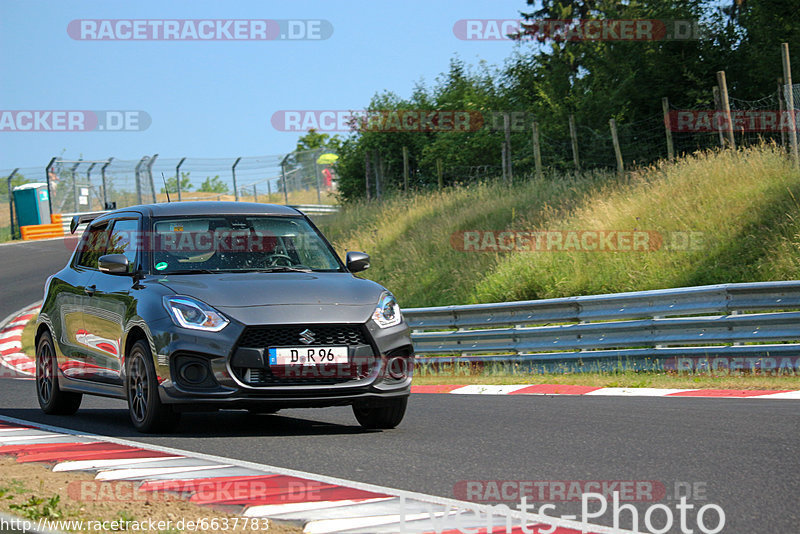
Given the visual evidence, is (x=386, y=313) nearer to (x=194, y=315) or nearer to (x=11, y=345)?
(x=194, y=315)

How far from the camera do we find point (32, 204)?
48750 mm

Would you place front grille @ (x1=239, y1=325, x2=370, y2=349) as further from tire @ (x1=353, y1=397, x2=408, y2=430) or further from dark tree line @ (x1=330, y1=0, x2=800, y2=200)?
dark tree line @ (x1=330, y1=0, x2=800, y2=200)

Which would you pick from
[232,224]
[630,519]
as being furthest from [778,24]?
[630,519]

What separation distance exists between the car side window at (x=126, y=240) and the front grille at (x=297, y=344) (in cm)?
169

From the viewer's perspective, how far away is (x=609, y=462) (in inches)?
255

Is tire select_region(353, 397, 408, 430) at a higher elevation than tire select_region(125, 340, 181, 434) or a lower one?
lower

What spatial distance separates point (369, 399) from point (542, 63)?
3549 centimetres

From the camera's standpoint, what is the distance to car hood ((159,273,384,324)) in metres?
7.57

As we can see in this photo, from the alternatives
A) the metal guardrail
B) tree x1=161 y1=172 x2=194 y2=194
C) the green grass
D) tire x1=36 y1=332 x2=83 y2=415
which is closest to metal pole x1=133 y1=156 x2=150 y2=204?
tree x1=161 y1=172 x2=194 y2=194

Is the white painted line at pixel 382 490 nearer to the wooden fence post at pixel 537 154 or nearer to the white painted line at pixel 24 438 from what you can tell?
the white painted line at pixel 24 438

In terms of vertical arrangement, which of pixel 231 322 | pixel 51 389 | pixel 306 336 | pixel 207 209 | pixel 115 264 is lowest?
pixel 51 389

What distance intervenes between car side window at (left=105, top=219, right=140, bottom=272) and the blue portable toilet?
132 feet

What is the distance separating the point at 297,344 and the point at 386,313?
80 cm

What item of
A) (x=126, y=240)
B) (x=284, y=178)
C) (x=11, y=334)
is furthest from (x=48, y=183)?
(x=126, y=240)
